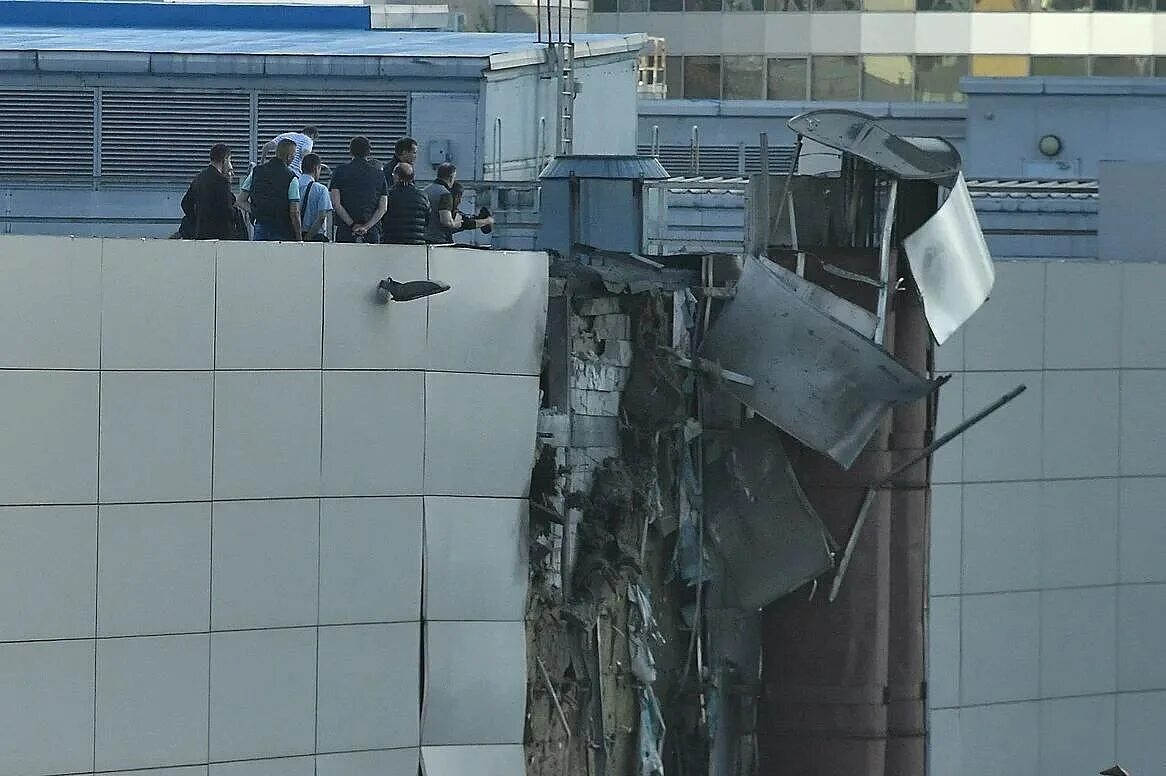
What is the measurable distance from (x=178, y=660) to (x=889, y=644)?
4559 millimetres

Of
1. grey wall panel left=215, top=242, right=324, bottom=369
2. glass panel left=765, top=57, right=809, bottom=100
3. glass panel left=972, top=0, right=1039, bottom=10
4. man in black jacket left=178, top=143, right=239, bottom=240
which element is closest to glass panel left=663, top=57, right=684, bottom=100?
glass panel left=765, top=57, right=809, bottom=100

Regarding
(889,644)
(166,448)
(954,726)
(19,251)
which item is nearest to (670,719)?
(889,644)

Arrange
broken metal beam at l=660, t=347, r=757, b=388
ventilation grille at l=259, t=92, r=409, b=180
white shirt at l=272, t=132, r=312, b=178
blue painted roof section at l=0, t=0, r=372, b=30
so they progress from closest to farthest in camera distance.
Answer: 1. broken metal beam at l=660, t=347, r=757, b=388
2. white shirt at l=272, t=132, r=312, b=178
3. ventilation grille at l=259, t=92, r=409, b=180
4. blue painted roof section at l=0, t=0, r=372, b=30

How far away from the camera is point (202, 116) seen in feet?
67.0

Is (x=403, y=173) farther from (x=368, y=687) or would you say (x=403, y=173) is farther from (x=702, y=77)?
(x=702, y=77)

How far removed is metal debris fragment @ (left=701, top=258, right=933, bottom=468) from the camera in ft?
41.3

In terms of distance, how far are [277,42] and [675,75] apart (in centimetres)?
3419

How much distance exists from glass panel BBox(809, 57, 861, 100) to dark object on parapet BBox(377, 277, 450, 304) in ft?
148

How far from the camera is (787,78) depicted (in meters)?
55.9

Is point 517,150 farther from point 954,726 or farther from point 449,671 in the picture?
point 449,671

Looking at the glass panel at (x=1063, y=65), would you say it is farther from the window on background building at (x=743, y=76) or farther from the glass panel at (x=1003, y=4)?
the window on background building at (x=743, y=76)

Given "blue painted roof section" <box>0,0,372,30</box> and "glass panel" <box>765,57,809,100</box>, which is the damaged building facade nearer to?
"blue painted roof section" <box>0,0,372,30</box>

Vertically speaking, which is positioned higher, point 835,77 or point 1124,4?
point 1124,4

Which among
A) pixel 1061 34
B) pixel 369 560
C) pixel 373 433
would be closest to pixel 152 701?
pixel 369 560
